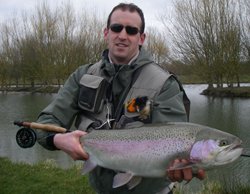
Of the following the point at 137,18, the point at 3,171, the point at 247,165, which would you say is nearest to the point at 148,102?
the point at 137,18

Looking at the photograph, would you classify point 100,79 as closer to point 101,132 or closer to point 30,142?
Answer: point 101,132

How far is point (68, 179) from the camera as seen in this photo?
4.59 metres

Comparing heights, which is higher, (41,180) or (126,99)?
(126,99)

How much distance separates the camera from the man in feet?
6.64

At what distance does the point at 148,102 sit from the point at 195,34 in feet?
67.6

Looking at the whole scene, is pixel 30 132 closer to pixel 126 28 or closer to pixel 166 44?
pixel 126 28

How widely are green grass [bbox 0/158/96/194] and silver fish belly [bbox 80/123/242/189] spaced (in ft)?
8.22

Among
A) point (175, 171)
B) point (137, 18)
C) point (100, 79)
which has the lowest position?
point (175, 171)

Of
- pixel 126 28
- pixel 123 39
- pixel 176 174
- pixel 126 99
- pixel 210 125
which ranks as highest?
pixel 126 28

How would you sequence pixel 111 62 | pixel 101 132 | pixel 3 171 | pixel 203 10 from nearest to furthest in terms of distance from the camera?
pixel 101 132
pixel 111 62
pixel 3 171
pixel 203 10

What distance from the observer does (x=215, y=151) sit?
170 cm

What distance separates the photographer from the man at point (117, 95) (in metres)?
2.02

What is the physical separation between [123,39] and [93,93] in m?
0.66

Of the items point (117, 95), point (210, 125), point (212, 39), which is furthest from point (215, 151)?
point (212, 39)
